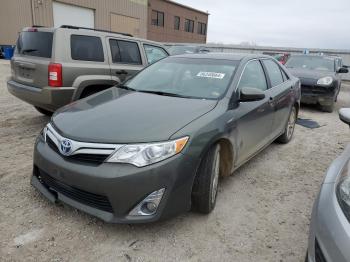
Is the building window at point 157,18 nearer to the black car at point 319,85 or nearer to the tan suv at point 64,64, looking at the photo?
the black car at point 319,85

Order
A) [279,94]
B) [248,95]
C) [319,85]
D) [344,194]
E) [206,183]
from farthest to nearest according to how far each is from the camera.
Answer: [319,85] → [279,94] → [248,95] → [206,183] → [344,194]

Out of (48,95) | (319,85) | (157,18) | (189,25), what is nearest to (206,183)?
(48,95)

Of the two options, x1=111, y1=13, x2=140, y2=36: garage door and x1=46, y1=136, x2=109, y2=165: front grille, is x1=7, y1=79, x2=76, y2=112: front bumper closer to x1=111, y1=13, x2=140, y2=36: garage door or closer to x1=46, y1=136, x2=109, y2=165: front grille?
x1=46, y1=136, x2=109, y2=165: front grille

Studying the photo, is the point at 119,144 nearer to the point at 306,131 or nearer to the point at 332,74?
the point at 306,131

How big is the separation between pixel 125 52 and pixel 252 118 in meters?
3.09

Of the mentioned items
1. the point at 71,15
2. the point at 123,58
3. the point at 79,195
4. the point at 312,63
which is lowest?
the point at 79,195

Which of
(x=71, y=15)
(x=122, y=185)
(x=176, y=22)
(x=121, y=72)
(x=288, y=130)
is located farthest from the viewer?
(x=176, y=22)

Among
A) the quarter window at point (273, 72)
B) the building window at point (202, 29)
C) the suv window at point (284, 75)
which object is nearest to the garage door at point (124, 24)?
the building window at point (202, 29)

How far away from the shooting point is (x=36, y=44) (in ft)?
16.3

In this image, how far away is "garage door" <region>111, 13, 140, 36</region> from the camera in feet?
89.8

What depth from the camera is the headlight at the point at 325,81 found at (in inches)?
330

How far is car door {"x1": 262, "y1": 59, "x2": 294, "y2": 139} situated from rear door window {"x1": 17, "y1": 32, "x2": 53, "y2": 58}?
3.25 meters

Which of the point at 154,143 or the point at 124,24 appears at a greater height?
→ the point at 124,24

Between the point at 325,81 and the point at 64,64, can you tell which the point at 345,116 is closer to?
the point at 64,64
